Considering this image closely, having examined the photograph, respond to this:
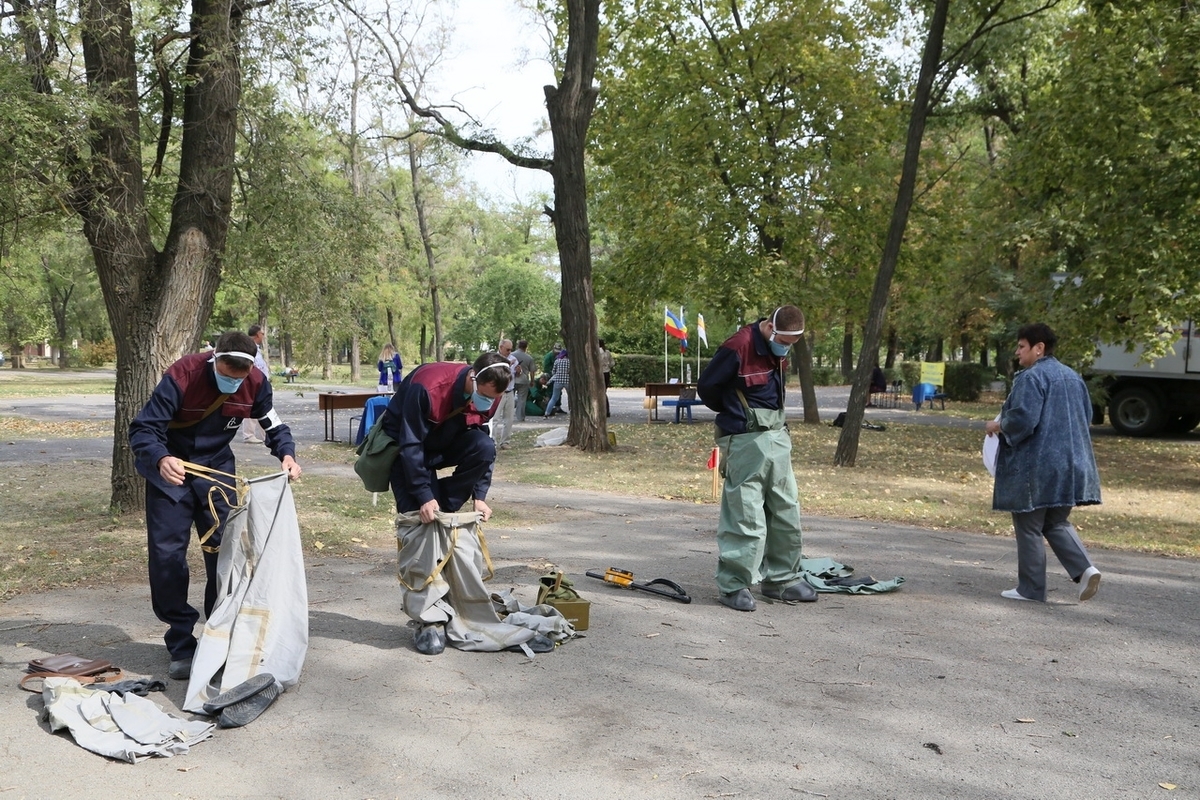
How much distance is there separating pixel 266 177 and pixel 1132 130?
1245cm

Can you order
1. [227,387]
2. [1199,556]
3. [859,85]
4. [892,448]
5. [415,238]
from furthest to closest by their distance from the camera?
[415,238] < [859,85] < [892,448] < [1199,556] < [227,387]

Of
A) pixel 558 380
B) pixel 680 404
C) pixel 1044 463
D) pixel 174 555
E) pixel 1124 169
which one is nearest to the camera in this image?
pixel 174 555

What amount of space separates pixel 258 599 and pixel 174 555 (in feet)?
1.76

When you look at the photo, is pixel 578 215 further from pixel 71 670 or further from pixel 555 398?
pixel 71 670

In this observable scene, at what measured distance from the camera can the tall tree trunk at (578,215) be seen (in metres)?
16.5

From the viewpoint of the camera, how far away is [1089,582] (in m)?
6.81

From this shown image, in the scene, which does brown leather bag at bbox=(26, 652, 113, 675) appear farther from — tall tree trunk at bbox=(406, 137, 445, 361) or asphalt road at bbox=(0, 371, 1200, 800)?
tall tree trunk at bbox=(406, 137, 445, 361)

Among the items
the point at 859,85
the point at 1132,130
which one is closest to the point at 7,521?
the point at 1132,130

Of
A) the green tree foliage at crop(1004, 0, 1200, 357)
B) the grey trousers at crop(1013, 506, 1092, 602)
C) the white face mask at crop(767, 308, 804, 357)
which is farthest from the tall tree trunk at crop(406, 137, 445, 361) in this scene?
the grey trousers at crop(1013, 506, 1092, 602)

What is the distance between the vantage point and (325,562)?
320 inches

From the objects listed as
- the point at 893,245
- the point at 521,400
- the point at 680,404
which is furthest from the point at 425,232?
the point at 893,245

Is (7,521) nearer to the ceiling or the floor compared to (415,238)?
nearer to the floor

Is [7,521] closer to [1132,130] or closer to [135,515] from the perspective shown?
[135,515]

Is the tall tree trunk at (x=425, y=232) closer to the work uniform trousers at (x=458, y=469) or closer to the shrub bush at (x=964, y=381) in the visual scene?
the shrub bush at (x=964, y=381)
